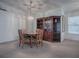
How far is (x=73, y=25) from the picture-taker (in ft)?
25.7

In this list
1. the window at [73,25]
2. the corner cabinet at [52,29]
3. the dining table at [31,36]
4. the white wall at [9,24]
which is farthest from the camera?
the window at [73,25]

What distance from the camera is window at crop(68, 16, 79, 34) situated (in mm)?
7594

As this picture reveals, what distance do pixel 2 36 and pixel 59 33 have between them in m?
4.17

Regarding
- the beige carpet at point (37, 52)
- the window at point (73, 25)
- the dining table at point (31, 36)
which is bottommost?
the beige carpet at point (37, 52)

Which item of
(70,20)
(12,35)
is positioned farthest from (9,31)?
(70,20)

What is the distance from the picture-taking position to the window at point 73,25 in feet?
24.9

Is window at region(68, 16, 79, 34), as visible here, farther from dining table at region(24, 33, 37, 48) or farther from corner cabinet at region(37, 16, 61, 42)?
dining table at region(24, 33, 37, 48)

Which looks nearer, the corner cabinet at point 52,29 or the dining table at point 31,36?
the dining table at point 31,36

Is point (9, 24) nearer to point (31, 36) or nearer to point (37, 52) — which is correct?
point (31, 36)

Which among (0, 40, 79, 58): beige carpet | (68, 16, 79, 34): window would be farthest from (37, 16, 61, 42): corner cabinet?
(0, 40, 79, 58): beige carpet

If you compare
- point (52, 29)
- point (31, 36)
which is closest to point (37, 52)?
point (31, 36)

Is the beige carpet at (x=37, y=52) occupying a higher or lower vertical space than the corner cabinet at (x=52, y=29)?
lower

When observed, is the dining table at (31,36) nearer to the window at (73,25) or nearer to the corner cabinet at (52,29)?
the corner cabinet at (52,29)

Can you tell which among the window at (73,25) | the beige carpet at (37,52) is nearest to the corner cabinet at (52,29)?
the window at (73,25)
